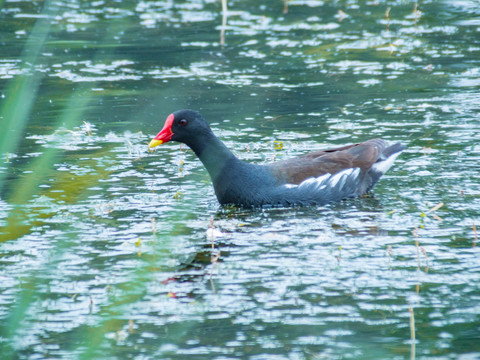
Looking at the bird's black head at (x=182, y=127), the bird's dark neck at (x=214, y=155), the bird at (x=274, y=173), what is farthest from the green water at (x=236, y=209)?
the bird's black head at (x=182, y=127)

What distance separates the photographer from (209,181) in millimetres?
9812

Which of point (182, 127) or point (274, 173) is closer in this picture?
point (274, 173)

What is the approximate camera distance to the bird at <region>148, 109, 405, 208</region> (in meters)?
8.73

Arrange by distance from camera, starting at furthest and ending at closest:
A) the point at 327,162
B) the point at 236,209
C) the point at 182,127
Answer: the point at 327,162
the point at 182,127
the point at 236,209

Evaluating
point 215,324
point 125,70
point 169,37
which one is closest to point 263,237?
point 215,324

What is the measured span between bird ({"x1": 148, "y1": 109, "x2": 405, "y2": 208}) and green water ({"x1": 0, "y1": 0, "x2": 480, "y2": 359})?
18 cm

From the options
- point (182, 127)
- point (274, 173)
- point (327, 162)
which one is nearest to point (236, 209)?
point (274, 173)

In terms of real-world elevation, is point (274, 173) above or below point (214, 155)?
below

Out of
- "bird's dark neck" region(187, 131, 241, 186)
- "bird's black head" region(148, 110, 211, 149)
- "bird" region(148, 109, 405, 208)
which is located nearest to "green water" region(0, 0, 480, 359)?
"bird" region(148, 109, 405, 208)

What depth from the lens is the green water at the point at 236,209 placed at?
5344mm

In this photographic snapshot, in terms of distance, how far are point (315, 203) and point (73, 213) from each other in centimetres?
254

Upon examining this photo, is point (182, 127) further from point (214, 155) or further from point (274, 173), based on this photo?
point (274, 173)

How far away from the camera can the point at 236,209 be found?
28.9 ft

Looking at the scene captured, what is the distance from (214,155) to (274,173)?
2.22 feet
